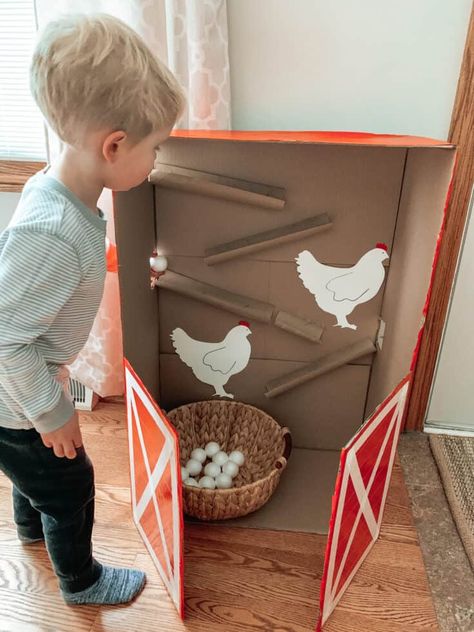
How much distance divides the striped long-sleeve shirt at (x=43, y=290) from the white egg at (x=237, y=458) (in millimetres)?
550

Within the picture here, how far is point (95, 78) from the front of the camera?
70 cm

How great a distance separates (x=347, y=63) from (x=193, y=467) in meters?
0.95

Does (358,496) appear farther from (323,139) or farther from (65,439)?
(323,139)

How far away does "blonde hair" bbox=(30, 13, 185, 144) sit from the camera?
70 centimetres

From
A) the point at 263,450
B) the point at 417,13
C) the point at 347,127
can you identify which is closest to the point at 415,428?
the point at 263,450

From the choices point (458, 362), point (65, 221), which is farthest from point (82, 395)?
point (458, 362)

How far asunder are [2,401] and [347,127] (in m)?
0.92

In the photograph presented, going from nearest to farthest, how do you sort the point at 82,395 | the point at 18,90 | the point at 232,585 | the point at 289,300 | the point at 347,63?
the point at 232,585, the point at 347,63, the point at 289,300, the point at 18,90, the point at 82,395

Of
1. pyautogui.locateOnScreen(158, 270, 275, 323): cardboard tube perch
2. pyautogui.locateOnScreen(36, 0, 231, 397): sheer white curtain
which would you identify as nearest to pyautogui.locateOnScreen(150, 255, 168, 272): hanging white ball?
pyautogui.locateOnScreen(158, 270, 275, 323): cardboard tube perch

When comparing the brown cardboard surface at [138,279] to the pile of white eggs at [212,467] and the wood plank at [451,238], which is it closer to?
the pile of white eggs at [212,467]

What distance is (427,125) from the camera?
1239 millimetres

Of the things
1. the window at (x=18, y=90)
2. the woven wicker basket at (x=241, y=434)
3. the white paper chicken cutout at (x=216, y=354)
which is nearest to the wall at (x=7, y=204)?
the window at (x=18, y=90)

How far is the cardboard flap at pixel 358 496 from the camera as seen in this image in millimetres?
896

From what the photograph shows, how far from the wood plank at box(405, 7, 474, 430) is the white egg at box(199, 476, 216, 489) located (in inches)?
23.0
